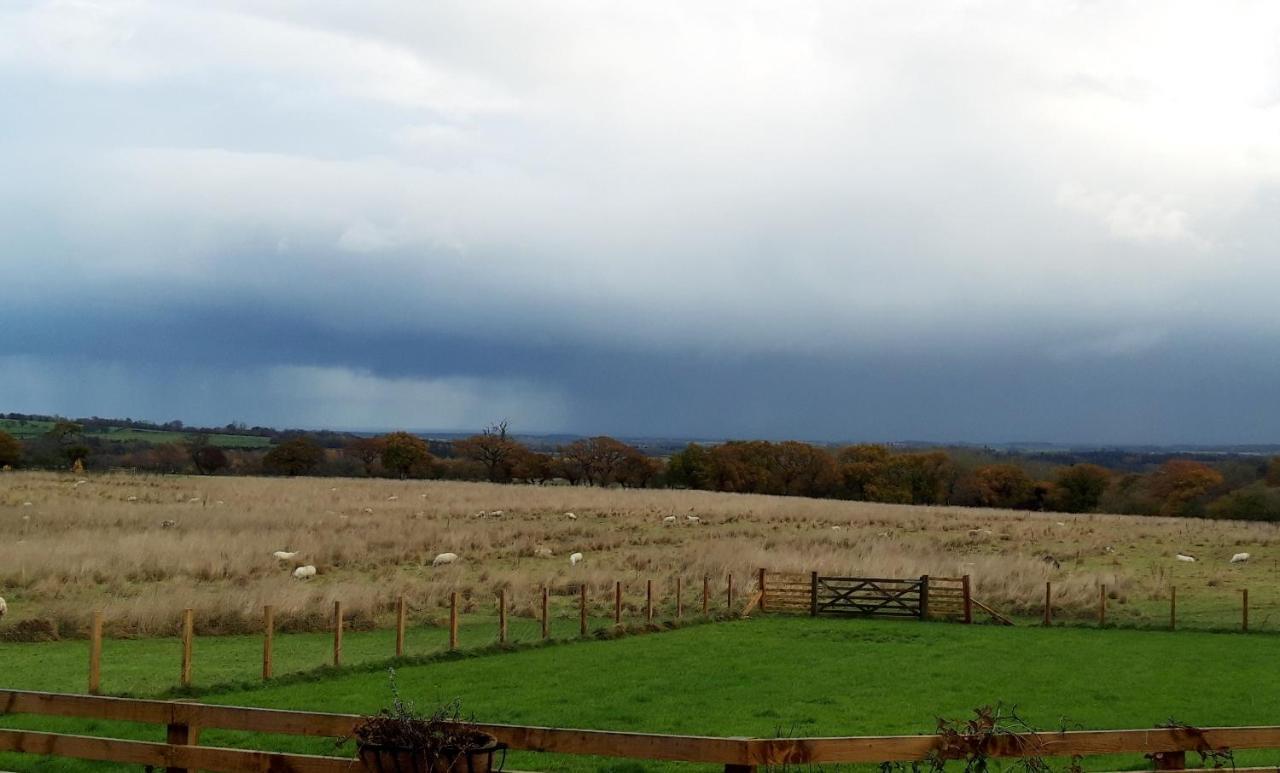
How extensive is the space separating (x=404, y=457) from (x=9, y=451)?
3791 cm

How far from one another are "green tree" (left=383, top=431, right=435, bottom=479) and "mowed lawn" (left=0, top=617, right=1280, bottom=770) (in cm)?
9389

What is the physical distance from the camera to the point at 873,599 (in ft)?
114

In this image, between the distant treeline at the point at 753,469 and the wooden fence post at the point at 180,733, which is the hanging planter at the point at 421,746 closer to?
the wooden fence post at the point at 180,733

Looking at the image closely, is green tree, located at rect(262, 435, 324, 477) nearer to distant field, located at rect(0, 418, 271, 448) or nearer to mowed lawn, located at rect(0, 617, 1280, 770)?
distant field, located at rect(0, 418, 271, 448)

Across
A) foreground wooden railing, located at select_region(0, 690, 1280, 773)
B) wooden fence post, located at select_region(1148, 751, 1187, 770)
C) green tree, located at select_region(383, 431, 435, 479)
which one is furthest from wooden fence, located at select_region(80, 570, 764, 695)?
green tree, located at select_region(383, 431, 435, 479)

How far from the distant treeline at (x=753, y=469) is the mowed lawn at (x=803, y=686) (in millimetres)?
79601

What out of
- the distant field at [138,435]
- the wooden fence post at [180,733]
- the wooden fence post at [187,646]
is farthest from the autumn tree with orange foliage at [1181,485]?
the distant field at [138,435]

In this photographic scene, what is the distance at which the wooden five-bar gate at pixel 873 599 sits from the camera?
34.1 meters

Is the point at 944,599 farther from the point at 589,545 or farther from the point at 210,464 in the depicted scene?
the point at 210,464

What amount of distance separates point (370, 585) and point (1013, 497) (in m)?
88.3

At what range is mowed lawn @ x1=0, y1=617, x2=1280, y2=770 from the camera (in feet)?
50.5

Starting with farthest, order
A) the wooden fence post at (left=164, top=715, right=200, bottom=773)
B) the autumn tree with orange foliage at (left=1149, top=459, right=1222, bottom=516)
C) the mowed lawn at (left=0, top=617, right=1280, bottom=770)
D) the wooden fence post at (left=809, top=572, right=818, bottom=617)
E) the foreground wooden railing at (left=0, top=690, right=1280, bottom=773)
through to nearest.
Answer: the autumn tree with orange foliage at (left=1149, top=459, right=1222, bottom=516), the wooden fence post at (left=809, top=572, right=818, bottom=617), the mowed lawn at (left=0, top=617, right=1280, bottom=770), the wooden fence post at (left=164, top=715, right=200, bottom=773), the foreground wooden railing at (left=0, top=690, right=1280, bottom=773)

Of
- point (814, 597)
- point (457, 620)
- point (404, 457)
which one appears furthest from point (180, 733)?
point (404, 457)

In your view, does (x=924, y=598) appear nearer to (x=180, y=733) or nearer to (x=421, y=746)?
(x=180, y=733)
